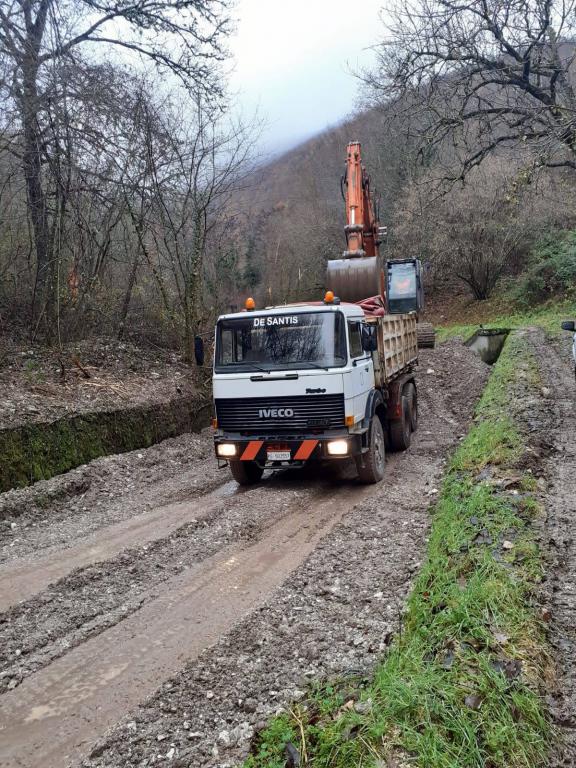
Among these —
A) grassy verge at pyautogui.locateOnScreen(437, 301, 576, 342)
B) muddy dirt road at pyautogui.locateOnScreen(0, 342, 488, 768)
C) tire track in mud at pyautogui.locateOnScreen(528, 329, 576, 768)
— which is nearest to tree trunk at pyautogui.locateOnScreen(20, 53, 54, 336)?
muddy dirt road at pyautogui.locateOnScreen(0, 342, 488, 768)

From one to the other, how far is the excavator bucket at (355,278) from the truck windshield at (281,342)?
3655 mm

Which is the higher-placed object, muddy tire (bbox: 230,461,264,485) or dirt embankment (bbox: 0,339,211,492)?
dirt embankment (bbox: 0,339,211,492)

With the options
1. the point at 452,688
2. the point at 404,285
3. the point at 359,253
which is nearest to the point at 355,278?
the point at 359,253

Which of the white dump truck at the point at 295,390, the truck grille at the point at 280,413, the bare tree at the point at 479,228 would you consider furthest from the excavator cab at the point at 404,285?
Result: the bare tree at the point at 479,228

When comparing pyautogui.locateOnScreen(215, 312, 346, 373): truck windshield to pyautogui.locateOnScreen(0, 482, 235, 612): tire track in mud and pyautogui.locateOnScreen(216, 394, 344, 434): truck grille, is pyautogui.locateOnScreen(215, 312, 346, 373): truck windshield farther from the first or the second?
pyautogui.locateOnScreen(0, 482, 235, 612): tire track in mud

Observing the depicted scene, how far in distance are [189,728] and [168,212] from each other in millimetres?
11899

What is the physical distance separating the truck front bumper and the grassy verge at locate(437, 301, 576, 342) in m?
18.1

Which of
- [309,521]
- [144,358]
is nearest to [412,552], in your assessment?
[309,521]

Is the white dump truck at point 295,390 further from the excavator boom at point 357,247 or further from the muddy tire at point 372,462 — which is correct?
the excavator boom at point 357,247

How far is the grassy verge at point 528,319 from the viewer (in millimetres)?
25047

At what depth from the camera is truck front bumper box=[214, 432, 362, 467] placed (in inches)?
297

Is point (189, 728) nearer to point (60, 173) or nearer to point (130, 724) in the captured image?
point (130, 724)

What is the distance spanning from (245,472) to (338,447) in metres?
1.61

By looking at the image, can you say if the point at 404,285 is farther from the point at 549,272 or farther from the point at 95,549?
the point at 549,272
